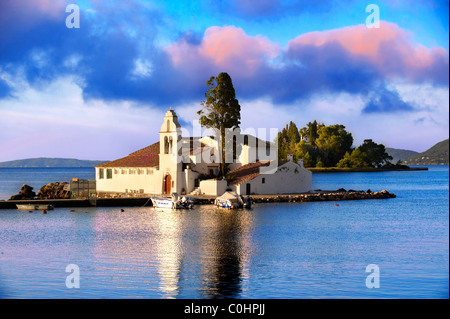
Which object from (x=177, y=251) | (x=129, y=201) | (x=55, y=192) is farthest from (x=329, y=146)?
(x=177, y=251)

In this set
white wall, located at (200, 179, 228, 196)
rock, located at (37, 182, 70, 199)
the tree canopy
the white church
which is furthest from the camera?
the tree canopy

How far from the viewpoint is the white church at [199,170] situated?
6775 centimetres

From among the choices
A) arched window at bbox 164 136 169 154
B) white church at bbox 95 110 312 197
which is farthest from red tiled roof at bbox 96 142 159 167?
arched window at bbox 164 136 169 154

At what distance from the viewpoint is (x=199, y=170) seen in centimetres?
7044

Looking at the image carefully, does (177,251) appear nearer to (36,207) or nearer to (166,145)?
(36,207)

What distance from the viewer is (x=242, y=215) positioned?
5381cm

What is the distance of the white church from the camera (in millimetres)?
67750

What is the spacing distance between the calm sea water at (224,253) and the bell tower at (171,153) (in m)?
10.1

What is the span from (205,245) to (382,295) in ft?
49.4

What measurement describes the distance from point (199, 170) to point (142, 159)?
9.10m

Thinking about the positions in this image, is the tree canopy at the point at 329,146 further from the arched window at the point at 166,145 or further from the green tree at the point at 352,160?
the arched window at the point at 166,145

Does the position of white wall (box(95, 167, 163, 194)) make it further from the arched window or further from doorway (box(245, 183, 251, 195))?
doorway (box(245, 183, 251, 195))

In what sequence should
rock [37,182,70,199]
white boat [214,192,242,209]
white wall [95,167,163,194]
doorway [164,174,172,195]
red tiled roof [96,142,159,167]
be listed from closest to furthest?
white boat [214,192,242,209] → doorway [164,174,172,195] → white wall [95,167,163,194] → red tiled roof [96,142,159,167] → rock [37,182,70,199]

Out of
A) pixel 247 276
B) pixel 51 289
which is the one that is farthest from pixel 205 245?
pixel 51 289
